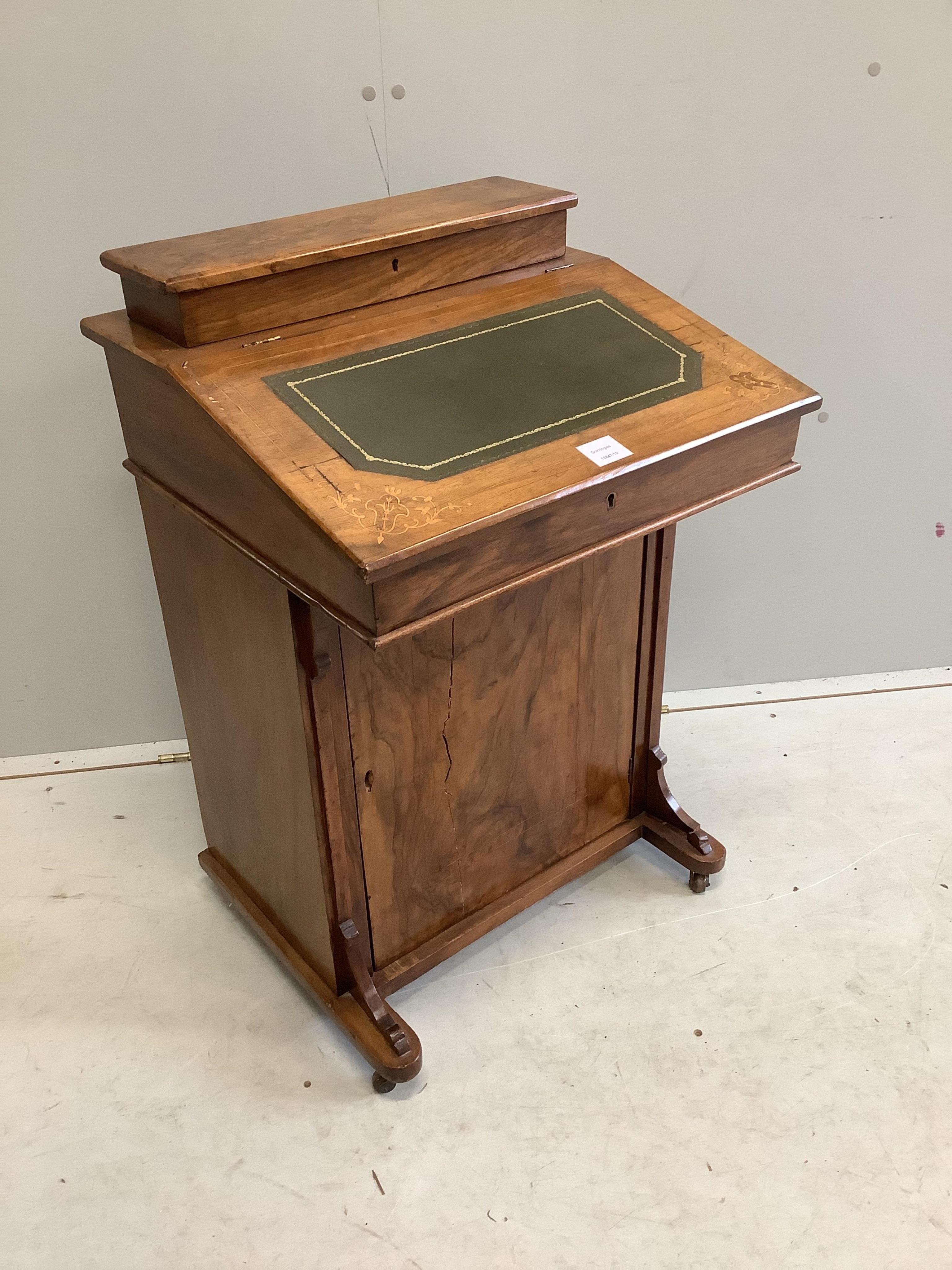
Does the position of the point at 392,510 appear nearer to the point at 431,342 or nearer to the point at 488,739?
the point at 431,342

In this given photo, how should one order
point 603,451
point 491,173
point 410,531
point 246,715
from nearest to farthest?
1. point 410,531
2. point 603,451
3. point 246,715
4. point 491,173

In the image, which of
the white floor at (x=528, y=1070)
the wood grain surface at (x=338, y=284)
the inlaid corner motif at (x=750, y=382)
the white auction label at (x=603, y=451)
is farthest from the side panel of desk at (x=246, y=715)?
the inlaid corner motif at (x=750, y=382)

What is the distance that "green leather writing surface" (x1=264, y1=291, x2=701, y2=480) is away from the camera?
4.78ft

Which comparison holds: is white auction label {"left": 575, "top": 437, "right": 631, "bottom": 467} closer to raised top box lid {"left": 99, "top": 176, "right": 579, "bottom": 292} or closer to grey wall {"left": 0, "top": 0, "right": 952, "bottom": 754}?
raised top box lid {"left": 99, "top": 176, "right": 579, "bottom": 292}

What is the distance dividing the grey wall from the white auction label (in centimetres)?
94

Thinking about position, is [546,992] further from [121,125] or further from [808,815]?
[121,125]

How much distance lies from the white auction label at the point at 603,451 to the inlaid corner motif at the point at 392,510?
233 mm

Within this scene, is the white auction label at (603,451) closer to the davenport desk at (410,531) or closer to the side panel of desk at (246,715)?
the davenport desk at (410,531)

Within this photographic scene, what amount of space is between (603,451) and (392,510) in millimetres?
337

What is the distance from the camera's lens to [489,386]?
5.22 feet

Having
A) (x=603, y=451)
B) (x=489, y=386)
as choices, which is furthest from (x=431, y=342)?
(x=603, y=451)

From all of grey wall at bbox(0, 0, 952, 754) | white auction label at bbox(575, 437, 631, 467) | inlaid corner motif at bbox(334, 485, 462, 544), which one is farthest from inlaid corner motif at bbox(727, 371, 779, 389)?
grey wall at bbox(0, 0, 952, 754)

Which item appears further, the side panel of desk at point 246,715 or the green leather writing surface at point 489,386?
the side panel of desk at point 246,715

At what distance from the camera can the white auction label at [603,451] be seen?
1.49 metres
